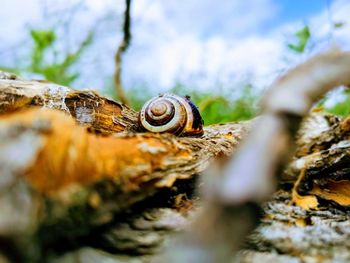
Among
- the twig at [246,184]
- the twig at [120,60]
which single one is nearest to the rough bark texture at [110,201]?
the twig at [246,184]

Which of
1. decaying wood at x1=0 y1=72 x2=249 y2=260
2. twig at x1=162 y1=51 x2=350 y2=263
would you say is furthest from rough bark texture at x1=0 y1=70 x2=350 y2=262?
twig at x1=162 y1=51 x2=350 y2=263

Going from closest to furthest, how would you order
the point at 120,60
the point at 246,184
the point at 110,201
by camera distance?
the point at 246,184 → the point at 110,201 → the point at 120,60

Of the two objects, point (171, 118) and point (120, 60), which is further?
point (120, 60)

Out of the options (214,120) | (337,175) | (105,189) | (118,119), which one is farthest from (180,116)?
(214,120)

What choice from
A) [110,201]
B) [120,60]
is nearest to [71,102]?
[110,201]

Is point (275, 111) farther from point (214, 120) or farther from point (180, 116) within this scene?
point (214, 120)

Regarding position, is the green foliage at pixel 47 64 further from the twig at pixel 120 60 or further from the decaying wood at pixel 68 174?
the decaying wood at pixel 68 174

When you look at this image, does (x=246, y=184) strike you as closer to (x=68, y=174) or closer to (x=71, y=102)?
(x=68, y=174)
